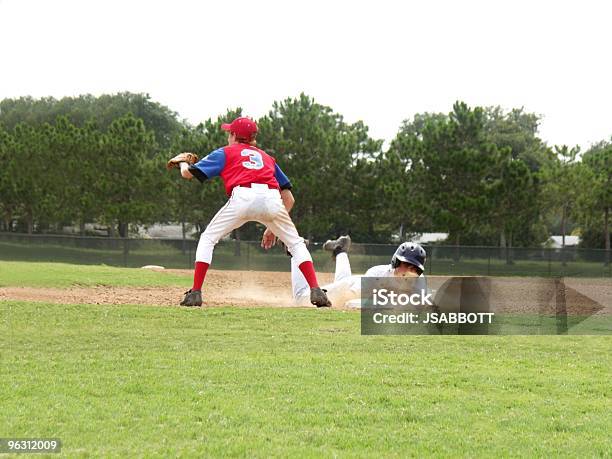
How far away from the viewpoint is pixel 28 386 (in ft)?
18.3

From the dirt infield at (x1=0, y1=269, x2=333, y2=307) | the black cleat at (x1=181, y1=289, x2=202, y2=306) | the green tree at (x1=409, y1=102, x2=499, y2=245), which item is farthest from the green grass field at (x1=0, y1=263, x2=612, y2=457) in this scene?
the green tree at (x1=409, y1=102, x2=499, y2=245)

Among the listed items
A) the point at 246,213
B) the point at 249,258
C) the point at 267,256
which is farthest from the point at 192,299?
the point at 267,256

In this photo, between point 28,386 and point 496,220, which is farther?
point 496,220

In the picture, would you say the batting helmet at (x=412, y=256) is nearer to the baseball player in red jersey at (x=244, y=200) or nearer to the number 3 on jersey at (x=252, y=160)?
the baseball player in red jersey at (x=244, y=200)

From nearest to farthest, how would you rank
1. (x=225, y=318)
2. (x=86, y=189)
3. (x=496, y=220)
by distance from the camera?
(x=225, y=318) → (x=496, y=220) → (x=86, y=189)

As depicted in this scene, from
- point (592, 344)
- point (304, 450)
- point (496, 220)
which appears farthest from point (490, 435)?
point (496, 220)

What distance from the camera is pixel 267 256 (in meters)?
31.6

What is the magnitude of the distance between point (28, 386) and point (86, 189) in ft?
122

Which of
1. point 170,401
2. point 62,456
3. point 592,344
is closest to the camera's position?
point 62,456

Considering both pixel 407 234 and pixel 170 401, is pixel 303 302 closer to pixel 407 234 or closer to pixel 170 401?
pixel 170 401

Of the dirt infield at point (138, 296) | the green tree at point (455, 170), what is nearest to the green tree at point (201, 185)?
the green tree at point (455, 170)

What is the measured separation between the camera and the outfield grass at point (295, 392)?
449 centimetres

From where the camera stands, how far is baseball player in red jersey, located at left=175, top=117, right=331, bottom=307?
8.07 meters

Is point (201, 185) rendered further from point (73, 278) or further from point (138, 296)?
point (138, 296)
